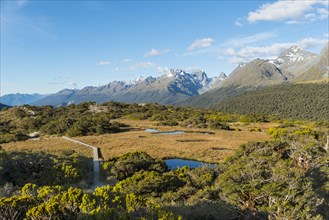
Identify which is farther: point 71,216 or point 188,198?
point 188,198

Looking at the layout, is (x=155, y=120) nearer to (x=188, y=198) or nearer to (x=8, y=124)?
(x=8, y=124)

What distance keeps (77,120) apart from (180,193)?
2554 inches

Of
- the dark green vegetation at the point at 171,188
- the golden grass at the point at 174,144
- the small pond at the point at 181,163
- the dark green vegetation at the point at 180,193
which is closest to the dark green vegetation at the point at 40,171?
the dark green vegetation at the point at 171,188

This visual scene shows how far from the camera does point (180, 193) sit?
2492 centimetres

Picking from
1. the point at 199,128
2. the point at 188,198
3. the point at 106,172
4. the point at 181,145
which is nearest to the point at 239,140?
the point at 181,145

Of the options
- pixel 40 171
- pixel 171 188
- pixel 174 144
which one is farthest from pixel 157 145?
pixel 171 188

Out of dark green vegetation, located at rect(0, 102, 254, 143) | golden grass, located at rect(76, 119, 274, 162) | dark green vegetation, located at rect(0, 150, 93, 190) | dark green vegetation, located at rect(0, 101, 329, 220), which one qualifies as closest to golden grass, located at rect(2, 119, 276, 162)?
golden grass, located at rect(76, 119, 274, 162)

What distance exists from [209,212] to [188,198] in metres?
5.97

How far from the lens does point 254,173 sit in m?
22.4

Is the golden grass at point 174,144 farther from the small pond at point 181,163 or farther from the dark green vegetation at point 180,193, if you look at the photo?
the dark green vegetation at point 180,193

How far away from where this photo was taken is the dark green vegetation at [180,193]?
15297 millimetres

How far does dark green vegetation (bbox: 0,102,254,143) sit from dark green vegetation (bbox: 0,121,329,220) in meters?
40.1

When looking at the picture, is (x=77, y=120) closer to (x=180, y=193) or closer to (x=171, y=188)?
(x=171, y=188)

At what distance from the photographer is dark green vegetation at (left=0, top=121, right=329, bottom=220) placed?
602 inches
